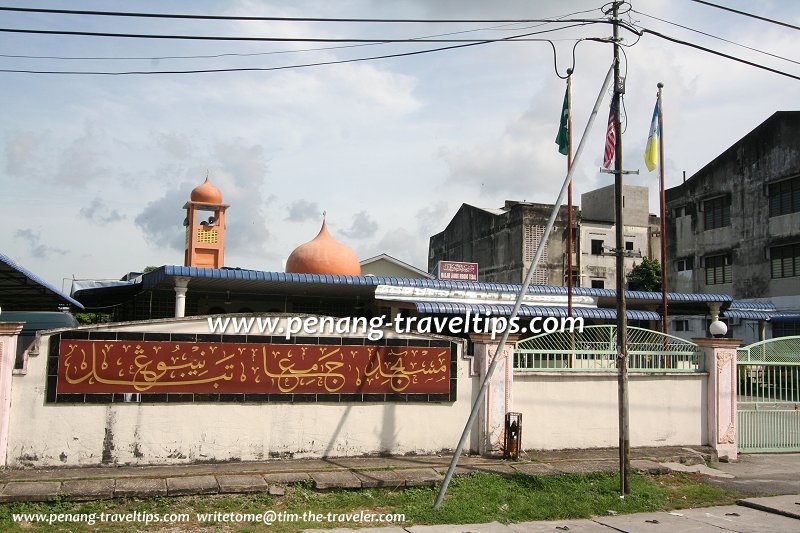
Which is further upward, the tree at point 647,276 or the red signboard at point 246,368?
the tree at point 647,276

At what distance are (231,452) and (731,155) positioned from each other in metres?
30.1

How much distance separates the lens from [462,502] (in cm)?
938

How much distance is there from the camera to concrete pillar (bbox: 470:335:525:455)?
11.8 meters

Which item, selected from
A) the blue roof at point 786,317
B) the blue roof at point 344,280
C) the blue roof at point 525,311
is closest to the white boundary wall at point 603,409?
the blue roof at point 525,311

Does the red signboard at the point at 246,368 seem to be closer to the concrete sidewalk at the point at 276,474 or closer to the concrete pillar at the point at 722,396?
the concrete sidewalk at the point at 276,474

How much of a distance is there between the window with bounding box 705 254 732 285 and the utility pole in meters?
25.5

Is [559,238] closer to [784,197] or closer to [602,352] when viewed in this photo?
[784,197]

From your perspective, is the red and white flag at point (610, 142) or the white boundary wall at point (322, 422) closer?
the white boundary wall at point (322, 422)

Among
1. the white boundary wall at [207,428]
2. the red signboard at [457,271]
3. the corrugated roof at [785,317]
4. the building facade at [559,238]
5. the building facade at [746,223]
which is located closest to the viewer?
the white boundary wall at [207,428]

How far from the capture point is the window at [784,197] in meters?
29.3

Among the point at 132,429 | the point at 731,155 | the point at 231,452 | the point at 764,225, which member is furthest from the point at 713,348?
the point at 731,155

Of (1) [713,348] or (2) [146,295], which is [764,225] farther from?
(2) [146,295]

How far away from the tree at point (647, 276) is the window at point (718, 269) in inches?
257

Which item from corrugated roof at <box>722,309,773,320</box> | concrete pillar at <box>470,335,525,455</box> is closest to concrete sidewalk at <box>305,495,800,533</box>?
concrete pillar at <box>470,335,525,455</box>
